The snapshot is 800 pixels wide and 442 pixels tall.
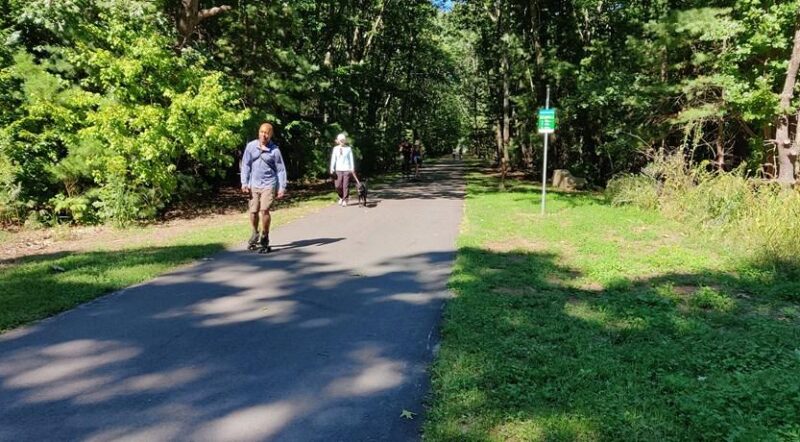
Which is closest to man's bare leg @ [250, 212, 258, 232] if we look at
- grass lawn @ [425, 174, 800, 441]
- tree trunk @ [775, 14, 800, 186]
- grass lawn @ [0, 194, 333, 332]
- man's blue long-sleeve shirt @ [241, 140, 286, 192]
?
man's blue long-sleeve shirt @ [241, 140, 286, 192]

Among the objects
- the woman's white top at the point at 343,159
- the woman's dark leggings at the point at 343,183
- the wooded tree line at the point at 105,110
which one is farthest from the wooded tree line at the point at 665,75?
the wooded tree line at the point at 105,110

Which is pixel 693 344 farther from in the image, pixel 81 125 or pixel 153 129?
pixel 81 125

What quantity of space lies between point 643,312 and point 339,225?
7.16 meters

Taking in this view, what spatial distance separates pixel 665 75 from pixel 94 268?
16.3 metres

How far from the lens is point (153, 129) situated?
1131 centimetres

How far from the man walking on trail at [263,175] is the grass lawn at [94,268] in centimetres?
98

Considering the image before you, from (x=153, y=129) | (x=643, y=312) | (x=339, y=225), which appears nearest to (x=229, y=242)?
(x=339, y=225)

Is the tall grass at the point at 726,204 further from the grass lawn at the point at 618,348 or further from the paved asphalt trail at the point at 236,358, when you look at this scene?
the paved asphalt trail at the point at 236,358

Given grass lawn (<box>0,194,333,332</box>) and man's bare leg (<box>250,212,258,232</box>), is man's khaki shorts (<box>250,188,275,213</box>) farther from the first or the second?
grass lawn (<box>0,194,333,332</box>)

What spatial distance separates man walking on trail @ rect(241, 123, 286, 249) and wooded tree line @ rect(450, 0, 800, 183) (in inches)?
400

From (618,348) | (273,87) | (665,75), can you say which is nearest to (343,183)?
(273,87)

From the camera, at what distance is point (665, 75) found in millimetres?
16672

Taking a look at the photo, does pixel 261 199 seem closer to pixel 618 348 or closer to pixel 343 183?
pixel 618 348

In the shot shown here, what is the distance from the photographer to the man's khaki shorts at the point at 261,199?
333 inches
